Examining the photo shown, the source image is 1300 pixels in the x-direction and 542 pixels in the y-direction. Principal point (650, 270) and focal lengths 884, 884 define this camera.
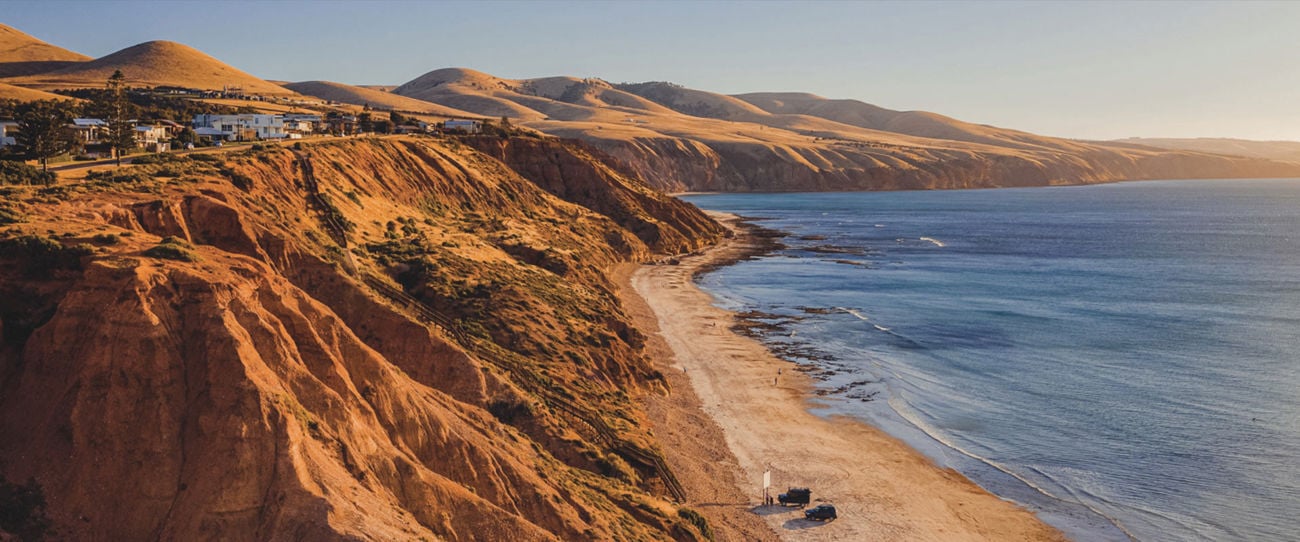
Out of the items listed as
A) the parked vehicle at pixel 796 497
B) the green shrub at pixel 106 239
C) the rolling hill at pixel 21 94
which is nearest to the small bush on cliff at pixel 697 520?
the parked vehicle at pixel 796 497

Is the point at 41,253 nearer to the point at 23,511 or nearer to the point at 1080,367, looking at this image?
the point at 23,511

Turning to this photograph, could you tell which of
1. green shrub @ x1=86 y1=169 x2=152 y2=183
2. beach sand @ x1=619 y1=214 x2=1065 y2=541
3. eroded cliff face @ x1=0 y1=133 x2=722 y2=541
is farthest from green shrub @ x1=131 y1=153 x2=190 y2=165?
beach sand @ x1=619 y1=214 x2=1065 y2=541

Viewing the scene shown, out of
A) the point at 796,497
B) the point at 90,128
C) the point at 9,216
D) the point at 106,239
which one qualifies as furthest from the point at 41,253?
the point at 90,128

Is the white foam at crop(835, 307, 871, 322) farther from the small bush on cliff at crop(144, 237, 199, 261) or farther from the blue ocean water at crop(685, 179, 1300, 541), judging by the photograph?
the small bush on cliff at crop(144, 237, 199, 261)

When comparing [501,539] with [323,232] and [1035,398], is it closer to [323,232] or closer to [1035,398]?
[323,232]

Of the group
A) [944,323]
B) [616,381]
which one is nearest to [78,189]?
[616,381]
